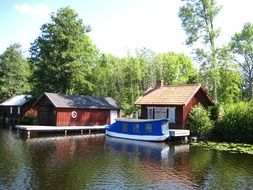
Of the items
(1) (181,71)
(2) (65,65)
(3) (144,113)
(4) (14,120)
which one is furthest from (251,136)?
(1) (181,71)

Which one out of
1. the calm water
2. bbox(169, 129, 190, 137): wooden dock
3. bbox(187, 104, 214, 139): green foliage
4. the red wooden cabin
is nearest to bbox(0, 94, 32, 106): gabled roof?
the red wooden cabin

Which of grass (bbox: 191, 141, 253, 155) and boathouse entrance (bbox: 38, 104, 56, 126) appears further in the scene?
boathouse entrance (bbox: 38, 104, 56, 126)

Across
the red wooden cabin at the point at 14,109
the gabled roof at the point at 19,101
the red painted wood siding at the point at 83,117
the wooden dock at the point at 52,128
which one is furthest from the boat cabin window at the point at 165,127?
the gabled roof at the point at 19,101

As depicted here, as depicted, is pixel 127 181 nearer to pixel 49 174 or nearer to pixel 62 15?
pixel 49 174

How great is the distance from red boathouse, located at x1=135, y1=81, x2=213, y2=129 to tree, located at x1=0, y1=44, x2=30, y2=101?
3554cm

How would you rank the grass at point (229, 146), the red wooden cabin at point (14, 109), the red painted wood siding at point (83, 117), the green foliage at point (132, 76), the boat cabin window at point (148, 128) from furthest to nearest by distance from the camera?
the green foliage at point (132, 76) → the red wooden cabin at point (14, 109) → the red painted wood siding at point (83, 117) → the boat cabin window at point (148, 128) → the grass at point (229, 146)

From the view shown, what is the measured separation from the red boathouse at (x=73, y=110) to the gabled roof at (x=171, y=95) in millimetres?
8079

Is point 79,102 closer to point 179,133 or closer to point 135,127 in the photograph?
point 135,127

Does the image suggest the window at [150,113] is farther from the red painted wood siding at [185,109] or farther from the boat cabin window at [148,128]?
the boat cabin window at [148,128]

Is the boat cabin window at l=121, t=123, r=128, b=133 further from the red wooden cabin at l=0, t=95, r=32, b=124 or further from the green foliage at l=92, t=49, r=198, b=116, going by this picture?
the green foliage at l=92, t=49, r=198, b=116

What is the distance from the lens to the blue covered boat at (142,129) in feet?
131

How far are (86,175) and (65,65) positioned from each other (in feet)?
118

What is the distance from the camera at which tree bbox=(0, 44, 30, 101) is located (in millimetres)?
74188

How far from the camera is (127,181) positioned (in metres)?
21.8
